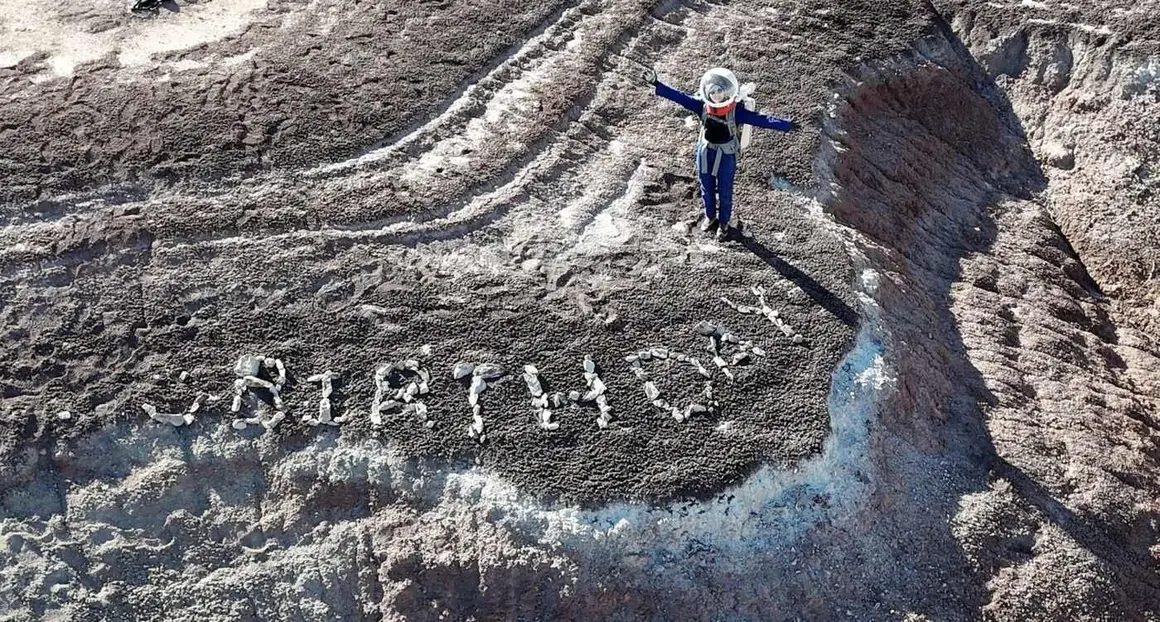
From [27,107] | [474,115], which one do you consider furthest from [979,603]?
[27,107]

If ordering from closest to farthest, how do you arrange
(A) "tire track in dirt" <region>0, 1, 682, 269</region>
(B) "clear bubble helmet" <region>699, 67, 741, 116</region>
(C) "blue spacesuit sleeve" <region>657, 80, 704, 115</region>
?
(B) "clear bubble helmet" <region>699, 67, 741, 116</region>, (C) "blue spacesuit sleeve" <region>657, 80, 704, 115</region>, (A) "tire track in dirt" <region>0, 1, 682, 269</region>

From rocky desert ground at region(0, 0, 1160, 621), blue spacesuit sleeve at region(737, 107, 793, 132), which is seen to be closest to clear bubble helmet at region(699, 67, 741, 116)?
blue spacesuit sleeve at region(737, 107, 793, 132)

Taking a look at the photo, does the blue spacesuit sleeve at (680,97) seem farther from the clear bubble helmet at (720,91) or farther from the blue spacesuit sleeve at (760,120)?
the blue spacesuit sleeve at (760,120)

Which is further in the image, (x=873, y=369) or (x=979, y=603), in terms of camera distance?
(x=873, y=369)

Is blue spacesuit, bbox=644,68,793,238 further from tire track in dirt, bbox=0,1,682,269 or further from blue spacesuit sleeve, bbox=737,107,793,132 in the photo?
tire track in dirt, bbox=0,1,682,269

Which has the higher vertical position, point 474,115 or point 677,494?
point 474,115

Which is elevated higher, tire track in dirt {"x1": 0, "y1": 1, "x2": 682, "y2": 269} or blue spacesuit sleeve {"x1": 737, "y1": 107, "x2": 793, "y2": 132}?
blue spacesuit sleeve {"x1": 737, "y1": 107, "x2": 793, "y2": 132}

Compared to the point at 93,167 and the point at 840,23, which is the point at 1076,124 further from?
the point at 93,167

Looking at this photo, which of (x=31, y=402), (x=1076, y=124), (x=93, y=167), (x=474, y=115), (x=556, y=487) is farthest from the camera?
(x=1076, y=124)
